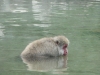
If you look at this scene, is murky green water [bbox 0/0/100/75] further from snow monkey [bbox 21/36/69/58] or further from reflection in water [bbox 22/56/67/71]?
snow monkey [bbox 21/36/69/58]

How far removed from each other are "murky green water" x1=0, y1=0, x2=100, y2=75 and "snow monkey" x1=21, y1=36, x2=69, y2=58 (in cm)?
17

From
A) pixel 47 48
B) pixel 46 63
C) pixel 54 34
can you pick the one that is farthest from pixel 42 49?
pixel 54 34

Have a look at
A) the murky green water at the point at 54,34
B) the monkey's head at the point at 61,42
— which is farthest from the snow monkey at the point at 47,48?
the murky green water at the point at 54,34

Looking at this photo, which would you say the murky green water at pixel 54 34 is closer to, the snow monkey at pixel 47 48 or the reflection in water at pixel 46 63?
the reflection in water at pixel 46 63

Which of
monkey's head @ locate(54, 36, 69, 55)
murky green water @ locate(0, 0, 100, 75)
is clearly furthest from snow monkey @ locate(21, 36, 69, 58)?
murky green water @ locate(0, 0, 100, 75)

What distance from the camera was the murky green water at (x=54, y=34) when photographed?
644 centimetres

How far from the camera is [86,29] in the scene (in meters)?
10.1

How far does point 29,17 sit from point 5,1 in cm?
675

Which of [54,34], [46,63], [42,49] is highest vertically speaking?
[42,49]

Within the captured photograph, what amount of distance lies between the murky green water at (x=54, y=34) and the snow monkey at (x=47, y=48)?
17 cm

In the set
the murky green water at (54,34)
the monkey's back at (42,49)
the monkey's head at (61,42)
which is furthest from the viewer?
the monkey's head at (61,42)

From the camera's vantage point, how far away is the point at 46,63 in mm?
6785

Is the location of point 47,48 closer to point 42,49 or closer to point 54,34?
point 42,49

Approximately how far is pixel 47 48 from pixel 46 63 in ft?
1.08
